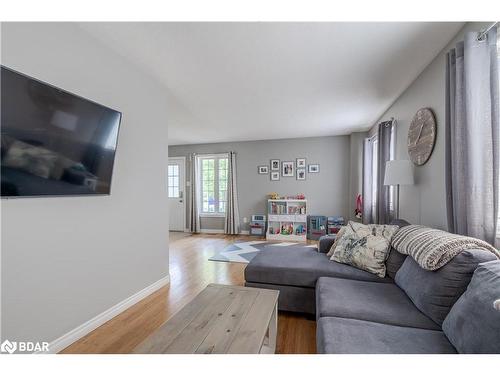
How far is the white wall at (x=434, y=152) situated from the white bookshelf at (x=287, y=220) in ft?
7.80

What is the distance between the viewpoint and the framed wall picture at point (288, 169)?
5.30m

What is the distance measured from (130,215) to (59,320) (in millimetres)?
916

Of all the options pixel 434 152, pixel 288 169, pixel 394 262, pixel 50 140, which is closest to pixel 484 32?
pixel 434 152

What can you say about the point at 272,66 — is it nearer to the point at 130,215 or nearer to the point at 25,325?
the point at 130,215

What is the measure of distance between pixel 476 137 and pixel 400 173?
0.89 meters

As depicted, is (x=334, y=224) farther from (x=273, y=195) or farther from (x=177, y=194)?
(x=177, y=194)

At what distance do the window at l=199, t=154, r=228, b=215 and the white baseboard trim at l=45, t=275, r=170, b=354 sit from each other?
335 centimetres

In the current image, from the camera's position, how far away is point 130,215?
86.3 inches

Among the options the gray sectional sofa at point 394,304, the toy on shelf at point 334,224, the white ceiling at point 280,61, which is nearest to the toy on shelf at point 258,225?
the toy on shelf at point 334,224

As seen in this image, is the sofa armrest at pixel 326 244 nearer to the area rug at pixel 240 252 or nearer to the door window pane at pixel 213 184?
the area rug at pixel 240 252

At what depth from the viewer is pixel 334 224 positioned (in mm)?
4812

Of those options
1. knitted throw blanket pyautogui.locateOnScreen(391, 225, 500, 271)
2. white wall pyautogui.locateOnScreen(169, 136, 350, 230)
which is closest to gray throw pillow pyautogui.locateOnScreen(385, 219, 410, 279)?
knitted throw blanket pyautogui.locateOnScreen(391, 225, 500, 271)

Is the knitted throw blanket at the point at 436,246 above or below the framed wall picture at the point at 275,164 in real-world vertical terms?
below
